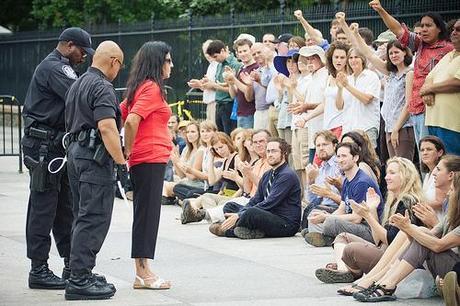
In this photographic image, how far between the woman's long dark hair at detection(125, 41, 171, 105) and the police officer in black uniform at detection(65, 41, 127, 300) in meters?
0.44

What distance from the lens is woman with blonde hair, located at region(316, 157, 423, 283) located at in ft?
33.2

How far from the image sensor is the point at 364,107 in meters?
13.8

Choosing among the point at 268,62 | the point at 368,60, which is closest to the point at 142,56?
the point at 368,60

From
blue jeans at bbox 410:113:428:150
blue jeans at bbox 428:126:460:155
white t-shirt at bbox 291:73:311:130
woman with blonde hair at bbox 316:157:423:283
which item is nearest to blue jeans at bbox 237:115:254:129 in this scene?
white t-shirt at bbox 291:73:311:130

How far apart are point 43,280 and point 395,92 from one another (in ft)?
15.7

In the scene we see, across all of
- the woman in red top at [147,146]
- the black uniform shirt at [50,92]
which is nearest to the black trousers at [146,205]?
the woman in red top at [147,146]

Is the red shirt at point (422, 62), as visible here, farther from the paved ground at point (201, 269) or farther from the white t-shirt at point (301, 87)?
the white t-shirt at point (301, 87)

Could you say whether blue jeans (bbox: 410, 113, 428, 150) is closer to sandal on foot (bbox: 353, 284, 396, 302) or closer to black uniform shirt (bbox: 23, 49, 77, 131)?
sandal on foot (bbox: 353, 284, 396, 302)

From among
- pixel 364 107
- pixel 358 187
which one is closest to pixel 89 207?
pixel 358 187

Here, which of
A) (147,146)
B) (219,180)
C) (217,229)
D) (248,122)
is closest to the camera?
(147,146)

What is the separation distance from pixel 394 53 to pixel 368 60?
1.65 feet

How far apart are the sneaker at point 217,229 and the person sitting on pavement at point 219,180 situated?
104 cm

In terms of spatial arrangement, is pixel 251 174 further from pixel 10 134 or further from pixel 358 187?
pixel 10 134

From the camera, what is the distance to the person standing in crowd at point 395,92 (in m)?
13.2
